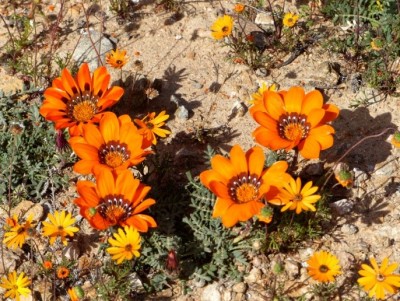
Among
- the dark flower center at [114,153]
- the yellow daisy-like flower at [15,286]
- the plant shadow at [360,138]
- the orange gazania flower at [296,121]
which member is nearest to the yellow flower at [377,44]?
the plant shadow at [360,138]

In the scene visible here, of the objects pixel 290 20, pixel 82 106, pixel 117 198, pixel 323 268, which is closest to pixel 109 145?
pixel 117 198

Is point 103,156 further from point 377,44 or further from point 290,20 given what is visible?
point 377,44

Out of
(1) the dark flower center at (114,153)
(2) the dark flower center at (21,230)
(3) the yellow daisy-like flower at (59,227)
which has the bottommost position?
(2) the dark flower center at (21,230)

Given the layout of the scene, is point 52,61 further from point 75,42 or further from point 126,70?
point 126,70

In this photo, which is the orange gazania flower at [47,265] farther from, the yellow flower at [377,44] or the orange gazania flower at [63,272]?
the yellow flower at [377,44]

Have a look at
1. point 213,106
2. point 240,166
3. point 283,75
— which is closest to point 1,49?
point 213,106

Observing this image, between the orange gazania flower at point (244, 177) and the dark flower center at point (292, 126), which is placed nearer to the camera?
the orange gazania flower at point (244, 177)

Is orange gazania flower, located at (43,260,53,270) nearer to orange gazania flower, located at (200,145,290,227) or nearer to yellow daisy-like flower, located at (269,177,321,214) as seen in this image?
orange gazania flower, located at (200,145,290,227)
